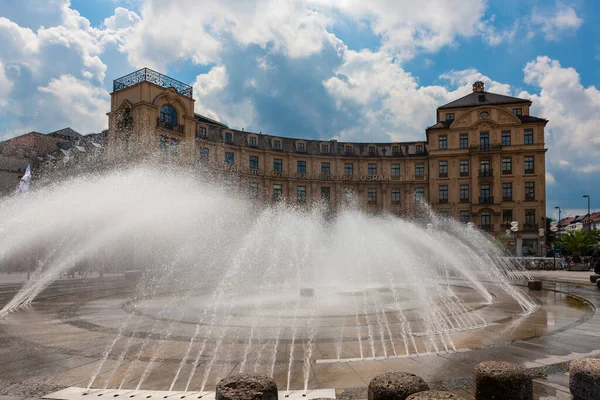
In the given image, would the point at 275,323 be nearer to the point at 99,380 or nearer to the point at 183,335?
the point at 183,335

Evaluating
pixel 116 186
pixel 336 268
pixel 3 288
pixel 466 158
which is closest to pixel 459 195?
pixel 466 158

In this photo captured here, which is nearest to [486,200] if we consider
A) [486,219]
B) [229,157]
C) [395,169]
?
[486,219]

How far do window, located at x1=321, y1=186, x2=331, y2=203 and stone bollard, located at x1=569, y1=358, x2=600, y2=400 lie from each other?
62.1m

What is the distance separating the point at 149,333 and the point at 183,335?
100cm

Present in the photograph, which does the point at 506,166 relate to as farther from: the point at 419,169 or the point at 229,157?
the point at 229,157

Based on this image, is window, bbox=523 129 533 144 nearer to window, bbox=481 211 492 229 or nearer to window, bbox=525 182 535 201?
window, bbox=525 182 535 201

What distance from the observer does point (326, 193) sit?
67875 millimetres

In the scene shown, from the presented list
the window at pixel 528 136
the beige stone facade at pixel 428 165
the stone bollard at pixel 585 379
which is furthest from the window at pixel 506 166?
the stone bollard at pixel 585 379

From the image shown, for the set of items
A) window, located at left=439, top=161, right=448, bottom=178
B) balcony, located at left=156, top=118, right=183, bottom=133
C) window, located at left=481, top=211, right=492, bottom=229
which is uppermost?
balcony, located at left=156, top=118, right=183, bottom=133

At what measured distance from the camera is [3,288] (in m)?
21.7

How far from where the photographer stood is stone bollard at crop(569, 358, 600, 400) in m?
5.26

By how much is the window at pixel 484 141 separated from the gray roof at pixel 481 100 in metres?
4.91

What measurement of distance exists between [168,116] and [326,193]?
3074 centimetres

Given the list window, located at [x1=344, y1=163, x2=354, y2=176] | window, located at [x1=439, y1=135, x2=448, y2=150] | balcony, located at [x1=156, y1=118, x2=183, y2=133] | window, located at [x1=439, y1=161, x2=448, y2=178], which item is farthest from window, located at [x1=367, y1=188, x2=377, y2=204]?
balcony, located at [x1=156, y1=118, x2=183, y2=133]
